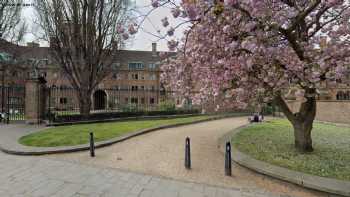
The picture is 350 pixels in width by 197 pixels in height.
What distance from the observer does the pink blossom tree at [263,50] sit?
14.9ft

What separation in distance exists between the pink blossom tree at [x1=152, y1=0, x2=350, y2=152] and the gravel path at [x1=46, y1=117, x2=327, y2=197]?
182 centimetres

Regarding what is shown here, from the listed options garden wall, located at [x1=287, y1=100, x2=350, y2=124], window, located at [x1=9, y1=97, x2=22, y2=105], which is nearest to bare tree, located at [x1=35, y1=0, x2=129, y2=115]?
window, located at [x1=9, y1=97, x2=22, y2=105]

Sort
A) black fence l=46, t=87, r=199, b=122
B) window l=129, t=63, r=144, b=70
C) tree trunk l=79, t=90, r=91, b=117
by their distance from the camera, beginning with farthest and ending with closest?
1. window l=129, t=63, r=144, b=70
2. tree trunk l=79, t=90, r=91, b=117
3. black fence l=46, t=87, r=199, b=122

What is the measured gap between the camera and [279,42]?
5.43 meters

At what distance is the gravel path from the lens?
4.58 meters

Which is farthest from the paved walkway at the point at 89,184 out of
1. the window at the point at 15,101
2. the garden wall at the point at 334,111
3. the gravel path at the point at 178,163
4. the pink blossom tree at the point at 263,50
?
the window at the point at 15,101

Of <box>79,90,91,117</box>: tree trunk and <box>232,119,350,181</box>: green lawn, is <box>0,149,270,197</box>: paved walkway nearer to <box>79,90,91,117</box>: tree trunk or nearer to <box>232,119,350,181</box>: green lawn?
<box>232,119,350,181</box>: green lawn

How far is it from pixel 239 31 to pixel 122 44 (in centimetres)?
1242

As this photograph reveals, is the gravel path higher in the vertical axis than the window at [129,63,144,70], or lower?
lower

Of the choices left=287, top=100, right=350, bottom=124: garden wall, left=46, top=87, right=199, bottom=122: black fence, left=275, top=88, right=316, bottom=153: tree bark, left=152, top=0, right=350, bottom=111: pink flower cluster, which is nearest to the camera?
left=152, top=0, right=350, bottom=111: pink flower cluster

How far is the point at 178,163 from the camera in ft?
19.7

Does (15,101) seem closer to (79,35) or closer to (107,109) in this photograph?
(107,109)

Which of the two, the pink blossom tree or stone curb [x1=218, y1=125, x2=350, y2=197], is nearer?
stone curb [x1=218, y1=125, x2=350, y2=197]

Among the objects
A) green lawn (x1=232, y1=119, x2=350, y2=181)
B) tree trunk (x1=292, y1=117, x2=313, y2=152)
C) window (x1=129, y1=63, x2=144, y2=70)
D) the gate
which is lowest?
green lawn (x1=232, y1=119, x2=350, y2=181)
